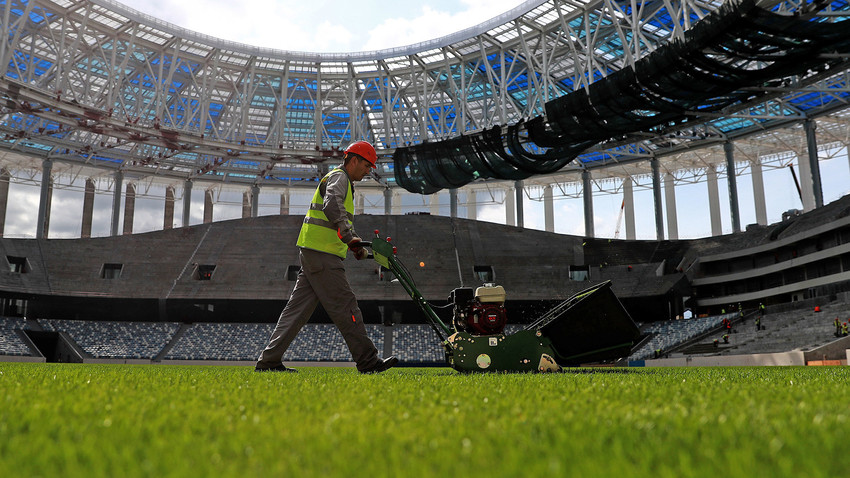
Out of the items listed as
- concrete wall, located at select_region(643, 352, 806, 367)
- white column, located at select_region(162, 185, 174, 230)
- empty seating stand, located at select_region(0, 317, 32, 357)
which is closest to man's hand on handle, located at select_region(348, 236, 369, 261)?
concrete wall, located at select_region(643, 352, 806, 367)

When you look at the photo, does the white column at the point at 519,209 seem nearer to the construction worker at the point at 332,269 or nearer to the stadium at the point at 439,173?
the stadium at the point at 439,173

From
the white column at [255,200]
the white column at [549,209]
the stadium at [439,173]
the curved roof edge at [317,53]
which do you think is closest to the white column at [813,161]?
the stadium at [439,173]

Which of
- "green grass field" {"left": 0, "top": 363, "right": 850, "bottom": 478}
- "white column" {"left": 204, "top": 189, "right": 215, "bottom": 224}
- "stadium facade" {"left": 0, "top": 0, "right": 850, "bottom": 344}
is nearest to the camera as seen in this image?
"green grass field" {"left": 0, "top": 363, "right": 850, "bottom": 478}

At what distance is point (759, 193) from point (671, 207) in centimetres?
640

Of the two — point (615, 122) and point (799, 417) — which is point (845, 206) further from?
point (799, 417)

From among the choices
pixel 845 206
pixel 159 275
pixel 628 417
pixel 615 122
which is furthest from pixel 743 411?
pixel 159 275

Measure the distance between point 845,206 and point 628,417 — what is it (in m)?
38.9

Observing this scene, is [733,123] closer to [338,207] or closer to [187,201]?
[338,207]

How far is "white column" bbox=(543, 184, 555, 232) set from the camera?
51.4 m

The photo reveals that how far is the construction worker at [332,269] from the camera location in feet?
23.2

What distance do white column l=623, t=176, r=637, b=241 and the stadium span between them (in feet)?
0.59

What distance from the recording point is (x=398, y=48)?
33469mm

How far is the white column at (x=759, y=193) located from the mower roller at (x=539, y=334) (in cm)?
4579

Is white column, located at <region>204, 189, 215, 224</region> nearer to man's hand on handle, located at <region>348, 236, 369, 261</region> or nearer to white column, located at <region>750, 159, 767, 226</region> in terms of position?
white column, located at <region>750, 159, 767, 226</region>
